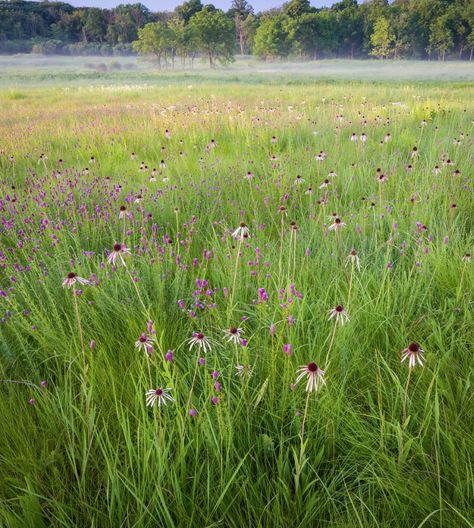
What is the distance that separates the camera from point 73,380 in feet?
5.45

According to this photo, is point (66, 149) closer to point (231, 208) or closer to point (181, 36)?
point (231, 208)

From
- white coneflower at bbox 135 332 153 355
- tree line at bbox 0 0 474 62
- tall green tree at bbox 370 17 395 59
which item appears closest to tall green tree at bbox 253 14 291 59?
tree line at bbox 0 0 474 62

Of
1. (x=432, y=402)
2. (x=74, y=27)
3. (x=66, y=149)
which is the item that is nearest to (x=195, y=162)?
(x=66, y=149)

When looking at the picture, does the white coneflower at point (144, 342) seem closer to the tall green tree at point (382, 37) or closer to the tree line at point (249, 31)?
the tree line at point (249, 31)

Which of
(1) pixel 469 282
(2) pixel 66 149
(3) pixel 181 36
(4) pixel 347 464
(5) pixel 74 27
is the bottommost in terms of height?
(4) pixel 347 464

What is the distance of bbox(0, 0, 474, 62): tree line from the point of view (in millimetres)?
65438

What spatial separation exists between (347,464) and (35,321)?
4.92 feet

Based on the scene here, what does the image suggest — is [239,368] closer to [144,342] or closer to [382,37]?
[144,342]

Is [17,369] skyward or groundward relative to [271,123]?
groundward

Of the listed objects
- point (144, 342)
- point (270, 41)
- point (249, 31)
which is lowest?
point (144, 342)

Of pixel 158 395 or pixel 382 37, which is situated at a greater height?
pixel 382 37

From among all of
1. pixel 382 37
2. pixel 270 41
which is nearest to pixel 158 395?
pixel 270 41

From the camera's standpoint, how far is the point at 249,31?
95.4 meters

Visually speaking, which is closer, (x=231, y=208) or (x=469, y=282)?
(x=469, y=282)
